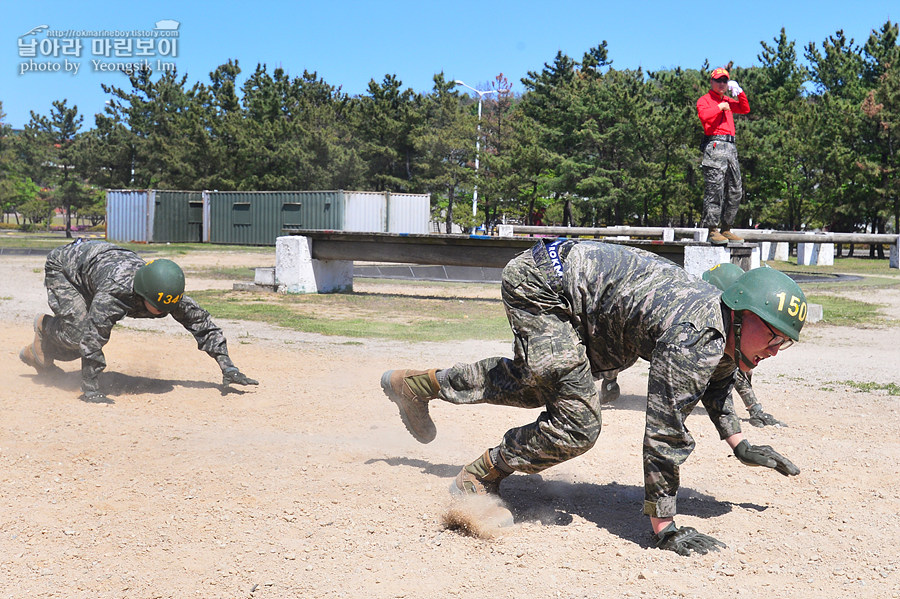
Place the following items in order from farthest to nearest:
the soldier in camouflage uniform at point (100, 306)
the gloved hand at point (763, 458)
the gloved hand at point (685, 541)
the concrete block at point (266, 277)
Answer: the concrete block at point (266, 277) < the soldier in camouflage uniform at point (100, 306) < the gloved hand at point (763, 458) < the gloved hand at point (685, 541)

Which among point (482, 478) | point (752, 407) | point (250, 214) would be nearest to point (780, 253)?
point (250, 214)

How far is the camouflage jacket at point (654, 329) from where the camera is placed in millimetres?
3846

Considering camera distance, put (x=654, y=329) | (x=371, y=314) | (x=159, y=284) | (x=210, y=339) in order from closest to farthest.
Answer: (x=654, y=329), (x=159, y=284), (x=210, y=339), (x=371, y=314)

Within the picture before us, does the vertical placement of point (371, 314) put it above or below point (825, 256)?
below

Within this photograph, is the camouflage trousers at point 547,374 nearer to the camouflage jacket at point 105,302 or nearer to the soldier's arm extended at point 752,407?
the soldier's arm extended at point 752,407

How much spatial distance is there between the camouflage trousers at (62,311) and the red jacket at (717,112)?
7.71 meters

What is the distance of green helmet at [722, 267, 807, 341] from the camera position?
3.84m

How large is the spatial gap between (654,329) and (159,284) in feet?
14.8

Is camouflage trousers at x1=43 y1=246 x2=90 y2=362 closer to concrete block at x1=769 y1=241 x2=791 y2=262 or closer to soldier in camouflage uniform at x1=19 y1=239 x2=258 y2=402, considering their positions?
soldier in camouflage uniform at x1=19 y1=239 x2=258 y2=402

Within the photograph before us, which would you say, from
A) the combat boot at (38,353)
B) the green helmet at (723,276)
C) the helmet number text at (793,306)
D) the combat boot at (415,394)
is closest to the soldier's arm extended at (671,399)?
the helmet number text at (793,306)

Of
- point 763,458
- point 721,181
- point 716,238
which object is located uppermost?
point 721,181

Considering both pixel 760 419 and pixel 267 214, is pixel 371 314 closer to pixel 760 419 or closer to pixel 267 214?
pixel 760 419

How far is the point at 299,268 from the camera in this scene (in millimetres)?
15836

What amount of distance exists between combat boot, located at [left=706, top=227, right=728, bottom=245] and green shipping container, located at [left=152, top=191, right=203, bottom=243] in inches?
1300
